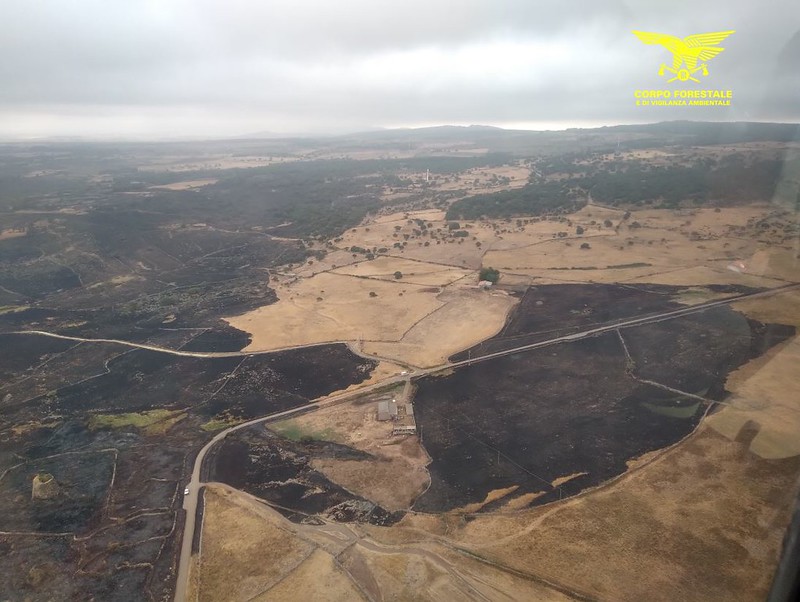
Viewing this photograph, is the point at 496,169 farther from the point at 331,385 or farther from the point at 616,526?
the point at 616,526

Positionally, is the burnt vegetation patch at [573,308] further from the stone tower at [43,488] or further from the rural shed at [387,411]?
the stone tower at [43,488]

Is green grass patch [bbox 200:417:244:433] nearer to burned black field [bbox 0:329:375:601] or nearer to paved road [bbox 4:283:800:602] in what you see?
burned black field [bbox 0:329:375:601]

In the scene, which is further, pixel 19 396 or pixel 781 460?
pixel 19 396

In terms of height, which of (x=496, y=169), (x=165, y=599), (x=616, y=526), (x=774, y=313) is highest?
(x=496, y=169)

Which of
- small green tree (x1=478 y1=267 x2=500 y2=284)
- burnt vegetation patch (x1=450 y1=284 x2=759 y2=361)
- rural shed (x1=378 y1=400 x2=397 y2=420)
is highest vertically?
small green tree (x1=478 y1=267 x2=500 y2=284)

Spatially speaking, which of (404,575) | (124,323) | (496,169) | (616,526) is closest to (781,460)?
(616,526)

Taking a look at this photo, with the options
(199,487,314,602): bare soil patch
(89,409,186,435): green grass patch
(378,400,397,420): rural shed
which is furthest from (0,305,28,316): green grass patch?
(378,400,397,420): rural shed

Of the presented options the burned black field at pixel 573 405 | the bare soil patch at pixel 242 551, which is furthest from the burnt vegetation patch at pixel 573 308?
the bare soil patch at pixel 242 551
